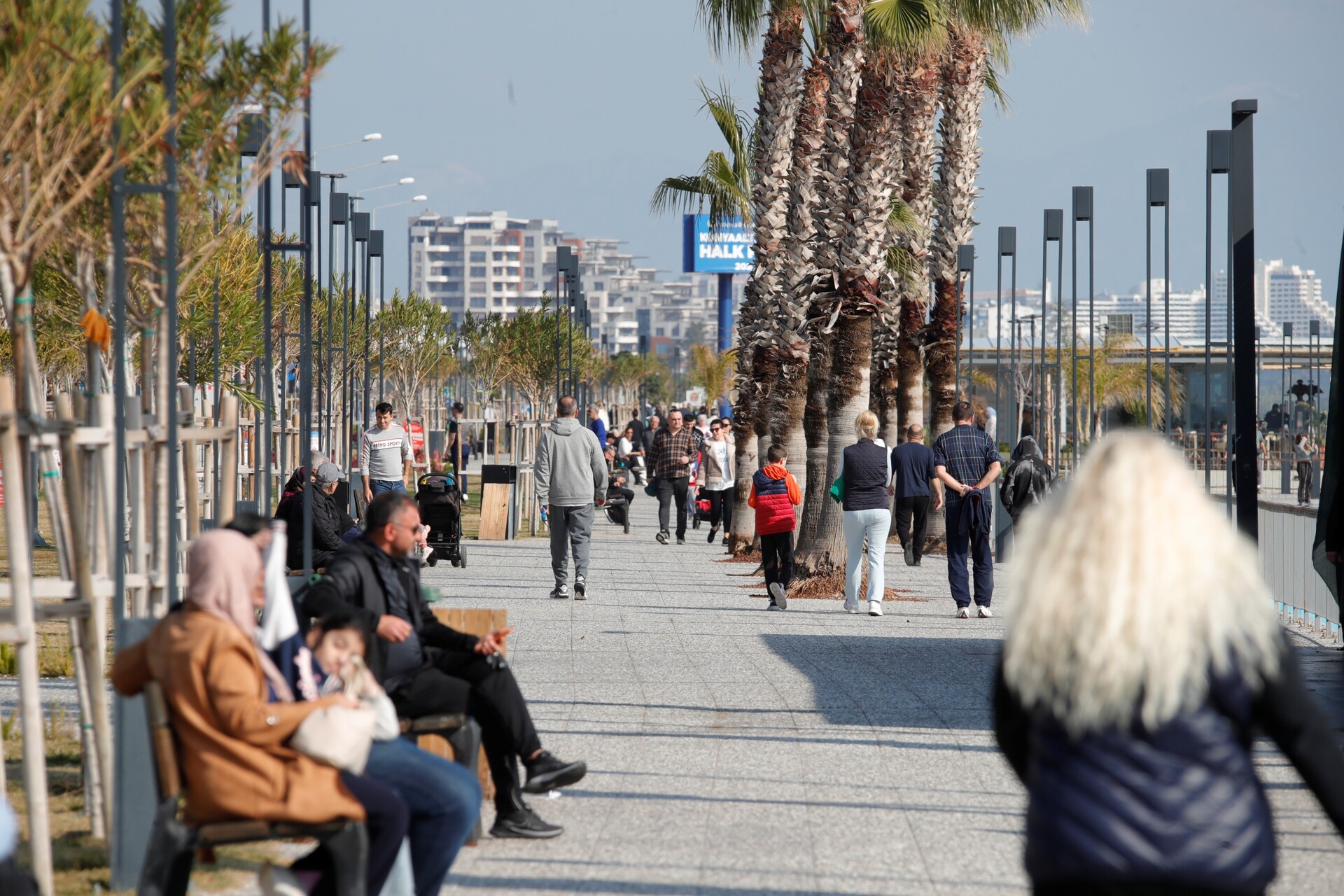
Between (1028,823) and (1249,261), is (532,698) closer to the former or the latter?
(1249,261)

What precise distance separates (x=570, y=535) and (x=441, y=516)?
9.86 feet

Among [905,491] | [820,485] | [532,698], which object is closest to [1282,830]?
[532,698]

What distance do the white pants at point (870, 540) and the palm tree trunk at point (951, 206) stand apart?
10311 mm

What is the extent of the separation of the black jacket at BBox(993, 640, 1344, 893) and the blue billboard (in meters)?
79.2

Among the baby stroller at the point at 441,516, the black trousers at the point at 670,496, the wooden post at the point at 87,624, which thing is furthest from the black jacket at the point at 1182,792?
the black trousers at the point at 670,496

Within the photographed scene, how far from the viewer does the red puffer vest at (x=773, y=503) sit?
15070 millimetres

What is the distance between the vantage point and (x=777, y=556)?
1527 centimetres

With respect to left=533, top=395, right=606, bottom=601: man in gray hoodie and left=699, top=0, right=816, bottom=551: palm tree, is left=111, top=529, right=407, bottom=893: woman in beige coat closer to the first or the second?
left=533, top=395, right=606, bottom=601: man in gray hoodie

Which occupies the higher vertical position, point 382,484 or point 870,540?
point 382,484

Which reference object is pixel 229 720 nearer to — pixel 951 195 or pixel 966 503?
pixel 966 503

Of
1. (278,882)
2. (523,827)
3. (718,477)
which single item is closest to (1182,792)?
(278,882)

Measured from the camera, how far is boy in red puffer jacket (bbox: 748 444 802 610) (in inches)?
→ 593

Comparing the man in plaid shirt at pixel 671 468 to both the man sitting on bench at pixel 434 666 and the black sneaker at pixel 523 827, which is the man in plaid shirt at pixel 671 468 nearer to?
the man sitting on bench at pixel 434 666

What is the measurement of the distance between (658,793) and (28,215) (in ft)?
10.9
